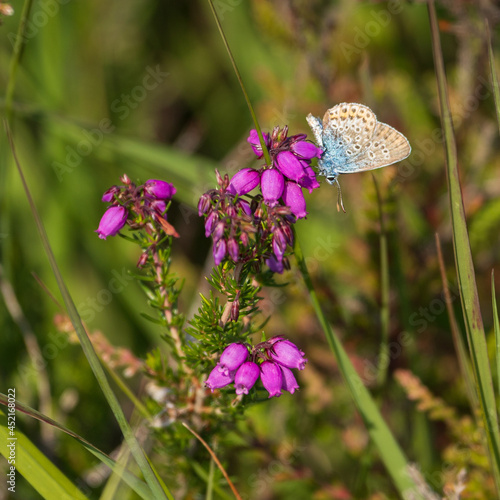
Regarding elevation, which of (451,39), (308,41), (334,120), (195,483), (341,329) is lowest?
(195,483)

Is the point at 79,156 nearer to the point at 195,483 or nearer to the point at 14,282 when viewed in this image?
the point at 14,282

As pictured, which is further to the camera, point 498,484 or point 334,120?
point 334,120

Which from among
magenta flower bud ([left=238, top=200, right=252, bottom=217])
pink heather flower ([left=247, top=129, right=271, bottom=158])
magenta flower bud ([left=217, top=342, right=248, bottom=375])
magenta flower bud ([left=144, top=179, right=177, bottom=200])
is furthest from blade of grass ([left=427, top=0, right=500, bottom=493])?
magenta flower bud ([left=144, top=179, right=177, bottom=200])

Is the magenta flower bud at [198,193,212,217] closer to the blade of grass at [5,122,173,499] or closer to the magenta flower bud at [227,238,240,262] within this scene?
the magenta flower bud at [227,238,240,262]

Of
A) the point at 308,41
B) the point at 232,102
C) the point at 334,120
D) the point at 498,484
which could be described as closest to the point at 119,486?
the point at 498,484

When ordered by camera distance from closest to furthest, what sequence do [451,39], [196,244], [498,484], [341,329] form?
[498,484] < [341,329] < [196,244] < [451,39]

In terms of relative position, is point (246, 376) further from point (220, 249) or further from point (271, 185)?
point (271, 185)

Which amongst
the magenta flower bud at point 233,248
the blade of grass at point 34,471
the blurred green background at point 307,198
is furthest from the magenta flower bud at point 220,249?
the blurred green background at point 307,198
